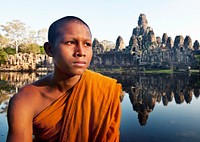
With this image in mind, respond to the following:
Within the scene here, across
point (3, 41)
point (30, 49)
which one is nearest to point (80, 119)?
point (3, 41)

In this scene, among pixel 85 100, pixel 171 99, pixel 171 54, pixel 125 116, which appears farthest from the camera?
pixel 171 54

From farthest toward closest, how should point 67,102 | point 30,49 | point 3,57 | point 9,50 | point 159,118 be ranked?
point 30,49
point 9,50
point 3,57
point 159,118
point 67,102

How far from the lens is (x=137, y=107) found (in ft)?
52.3

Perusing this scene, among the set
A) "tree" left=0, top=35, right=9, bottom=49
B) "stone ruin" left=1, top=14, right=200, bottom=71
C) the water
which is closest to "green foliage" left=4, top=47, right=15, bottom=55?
"tree" left=0, top=35, right=9, bottom=49

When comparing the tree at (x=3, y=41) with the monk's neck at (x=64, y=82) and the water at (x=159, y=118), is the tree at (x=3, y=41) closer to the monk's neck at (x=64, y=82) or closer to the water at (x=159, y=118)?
the water at (x=159, y=118)

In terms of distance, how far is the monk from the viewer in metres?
1.43

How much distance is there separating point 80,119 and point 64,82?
262 mm

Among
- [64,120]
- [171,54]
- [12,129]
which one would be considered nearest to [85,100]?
[64,120]

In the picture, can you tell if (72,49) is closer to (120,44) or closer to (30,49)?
(30,49)

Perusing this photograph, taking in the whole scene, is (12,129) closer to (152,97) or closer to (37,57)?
(152,97)

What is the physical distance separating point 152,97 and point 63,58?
61.5 feet

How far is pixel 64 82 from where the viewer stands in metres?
1.57

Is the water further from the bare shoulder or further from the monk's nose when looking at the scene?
the monk's nose

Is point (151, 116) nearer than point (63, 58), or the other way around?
point (63, 58)
